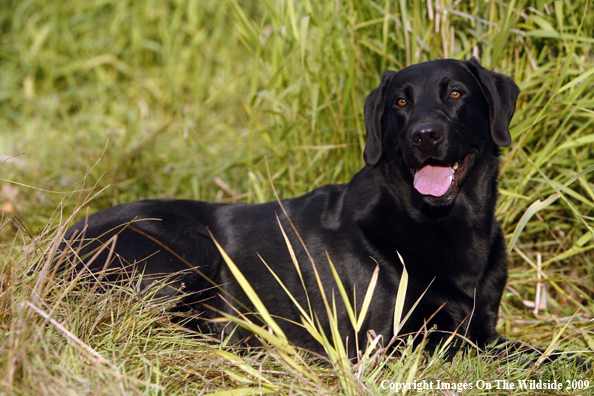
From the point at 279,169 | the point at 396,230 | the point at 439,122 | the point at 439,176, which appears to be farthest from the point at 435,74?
the point at 279,169

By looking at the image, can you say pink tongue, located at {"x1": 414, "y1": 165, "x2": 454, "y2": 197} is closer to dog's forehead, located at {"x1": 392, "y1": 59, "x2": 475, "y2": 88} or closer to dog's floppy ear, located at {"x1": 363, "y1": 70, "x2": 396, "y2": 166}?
dog's floppy ear, located at {"x1": 363, "y1": 70, "x2": 396, "y2": 166}

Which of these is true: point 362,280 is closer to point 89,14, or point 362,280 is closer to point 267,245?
point 267,245

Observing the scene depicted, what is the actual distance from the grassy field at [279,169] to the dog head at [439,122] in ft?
1.13

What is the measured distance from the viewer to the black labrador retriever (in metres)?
2.10

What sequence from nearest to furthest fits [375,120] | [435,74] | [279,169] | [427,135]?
[427,135], [435,74], [375,120], [279,169]

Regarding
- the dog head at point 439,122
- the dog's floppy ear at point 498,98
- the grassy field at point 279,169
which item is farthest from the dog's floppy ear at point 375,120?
the grassy field at point 279,169

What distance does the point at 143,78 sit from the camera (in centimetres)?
607

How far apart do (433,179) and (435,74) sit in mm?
450

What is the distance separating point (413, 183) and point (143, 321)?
116cm

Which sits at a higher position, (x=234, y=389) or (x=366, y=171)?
(x=366, y=171)

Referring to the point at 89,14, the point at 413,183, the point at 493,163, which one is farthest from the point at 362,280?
the point at 89,14

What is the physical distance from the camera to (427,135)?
6.58ft

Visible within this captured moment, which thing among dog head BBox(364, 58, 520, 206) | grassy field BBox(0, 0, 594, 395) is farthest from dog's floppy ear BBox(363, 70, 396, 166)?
grassy field BBox(0, 0, 594, 395)

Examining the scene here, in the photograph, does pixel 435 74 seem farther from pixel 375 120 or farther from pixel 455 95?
pixel 375 120
